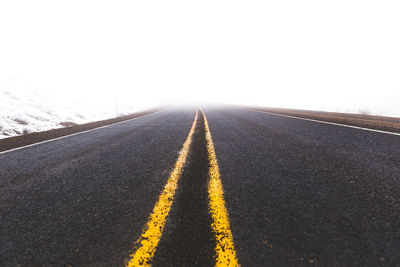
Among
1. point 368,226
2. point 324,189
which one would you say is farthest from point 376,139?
point 368,226

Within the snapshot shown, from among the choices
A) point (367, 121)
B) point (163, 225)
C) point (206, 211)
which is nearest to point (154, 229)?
point (163, 225)

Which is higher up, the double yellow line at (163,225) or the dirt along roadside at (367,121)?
the dirt along roadside at (367,121)

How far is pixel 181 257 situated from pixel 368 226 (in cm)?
119

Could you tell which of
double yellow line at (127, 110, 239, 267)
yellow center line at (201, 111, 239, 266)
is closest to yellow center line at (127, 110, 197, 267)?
double yellow line at (127, 110, 239, 267)

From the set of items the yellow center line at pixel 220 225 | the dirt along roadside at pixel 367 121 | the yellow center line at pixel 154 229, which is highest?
the dirt along roadside at pixel 367 121

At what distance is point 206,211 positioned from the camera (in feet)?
4.38

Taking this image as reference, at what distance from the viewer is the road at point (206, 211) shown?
3.26 feet

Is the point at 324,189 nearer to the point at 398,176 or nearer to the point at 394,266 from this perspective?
the point at 394,266

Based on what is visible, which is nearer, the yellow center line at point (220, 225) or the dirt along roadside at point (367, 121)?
the yellow center line at point (220, 225)

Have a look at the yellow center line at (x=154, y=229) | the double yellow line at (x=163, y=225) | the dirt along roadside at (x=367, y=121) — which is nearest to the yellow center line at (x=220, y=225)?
the double yellow line at (x=163, y=225)

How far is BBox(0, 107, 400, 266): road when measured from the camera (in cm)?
99

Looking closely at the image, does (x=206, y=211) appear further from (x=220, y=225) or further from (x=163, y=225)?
(x=163, y=225)

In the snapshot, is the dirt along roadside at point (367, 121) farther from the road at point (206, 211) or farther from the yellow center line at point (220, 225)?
the yellow center line at point (220, 225)

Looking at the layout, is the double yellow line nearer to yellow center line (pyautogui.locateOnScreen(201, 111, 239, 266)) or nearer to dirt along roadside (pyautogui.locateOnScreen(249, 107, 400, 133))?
yellow center line (pyautogui.locateOnScreen(201, 111, 239, 266))
